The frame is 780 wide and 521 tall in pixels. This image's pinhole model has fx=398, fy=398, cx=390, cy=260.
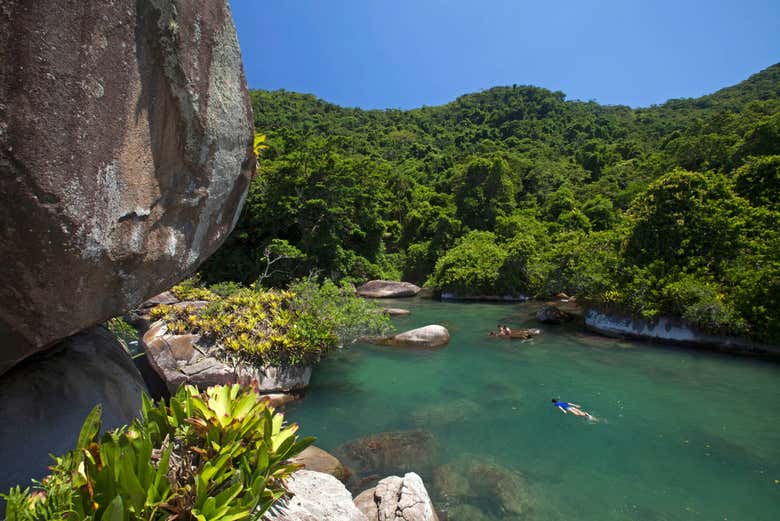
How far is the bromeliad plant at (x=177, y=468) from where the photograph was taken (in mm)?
2451

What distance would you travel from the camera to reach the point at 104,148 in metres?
2.70

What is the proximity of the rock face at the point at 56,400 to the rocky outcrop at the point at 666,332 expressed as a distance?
18.4 m

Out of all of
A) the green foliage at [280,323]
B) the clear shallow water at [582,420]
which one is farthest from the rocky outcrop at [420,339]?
the green foliage at [280,323]

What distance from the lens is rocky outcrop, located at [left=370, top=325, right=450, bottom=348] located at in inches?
619

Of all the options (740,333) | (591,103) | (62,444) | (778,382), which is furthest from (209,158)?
(591,103)

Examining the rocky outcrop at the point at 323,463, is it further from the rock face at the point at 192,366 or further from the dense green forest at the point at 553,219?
the dense green forest at the point at 553,219

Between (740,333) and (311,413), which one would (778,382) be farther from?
(311,413)

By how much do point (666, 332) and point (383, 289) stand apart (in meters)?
17.9

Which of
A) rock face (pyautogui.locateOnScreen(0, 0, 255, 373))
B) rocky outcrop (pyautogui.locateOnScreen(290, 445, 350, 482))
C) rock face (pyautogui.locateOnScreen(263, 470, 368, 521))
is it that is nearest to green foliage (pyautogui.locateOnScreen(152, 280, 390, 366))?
rocky outcrop (pyautogui.locateOnScreen(290, 445, 350, 482))

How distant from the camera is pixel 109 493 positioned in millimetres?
2502

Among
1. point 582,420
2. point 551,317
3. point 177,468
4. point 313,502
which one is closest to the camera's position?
point 177,468

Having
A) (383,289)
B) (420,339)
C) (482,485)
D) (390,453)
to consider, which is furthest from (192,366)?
(383,289)

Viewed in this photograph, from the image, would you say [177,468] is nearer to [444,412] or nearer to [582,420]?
[444,412]

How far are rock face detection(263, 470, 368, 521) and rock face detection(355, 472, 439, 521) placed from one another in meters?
1.33
